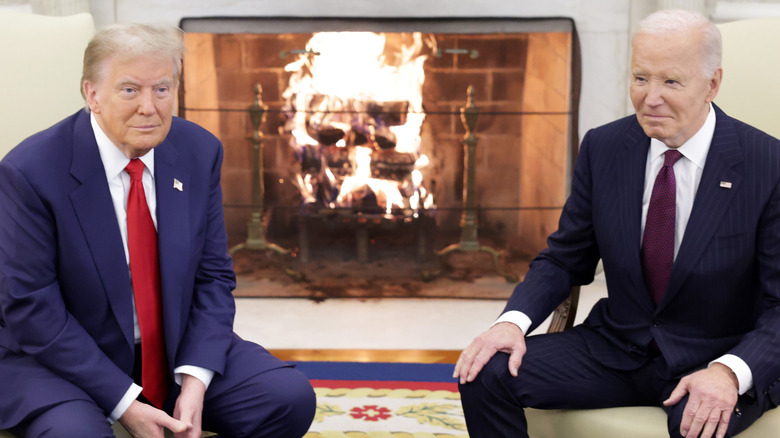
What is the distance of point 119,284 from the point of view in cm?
188

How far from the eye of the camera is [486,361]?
199cm

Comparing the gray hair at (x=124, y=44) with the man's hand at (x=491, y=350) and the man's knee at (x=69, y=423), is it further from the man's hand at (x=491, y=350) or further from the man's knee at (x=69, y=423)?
the man's hand at (x=491, y=350)

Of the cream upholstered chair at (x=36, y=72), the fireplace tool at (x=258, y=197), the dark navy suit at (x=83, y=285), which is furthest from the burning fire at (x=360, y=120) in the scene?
the dark navy suit at (x=83, y=285)

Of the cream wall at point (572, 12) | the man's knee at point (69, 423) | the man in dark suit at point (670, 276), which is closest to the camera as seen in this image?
the man's knee at point (69, 423)

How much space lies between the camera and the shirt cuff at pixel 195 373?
6.31ft

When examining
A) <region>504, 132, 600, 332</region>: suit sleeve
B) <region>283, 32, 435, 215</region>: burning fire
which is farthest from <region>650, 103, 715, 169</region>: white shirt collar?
<region>283, 32, 435, 215</region>: burning fire

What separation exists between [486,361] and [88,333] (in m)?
0.81

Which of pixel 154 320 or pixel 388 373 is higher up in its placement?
pixel 154 320

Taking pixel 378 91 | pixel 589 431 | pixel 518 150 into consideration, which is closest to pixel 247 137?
pixel 378 91

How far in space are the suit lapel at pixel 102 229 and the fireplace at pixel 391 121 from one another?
78.9 inches

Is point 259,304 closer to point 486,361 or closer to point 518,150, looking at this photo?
point 518,150

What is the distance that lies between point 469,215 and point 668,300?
6.74 ft

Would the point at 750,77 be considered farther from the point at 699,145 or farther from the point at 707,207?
the point at 707,207

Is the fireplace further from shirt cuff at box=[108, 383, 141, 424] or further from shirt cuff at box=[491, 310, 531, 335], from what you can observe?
shirt cuff at box=[108, 383, 141, 424]
